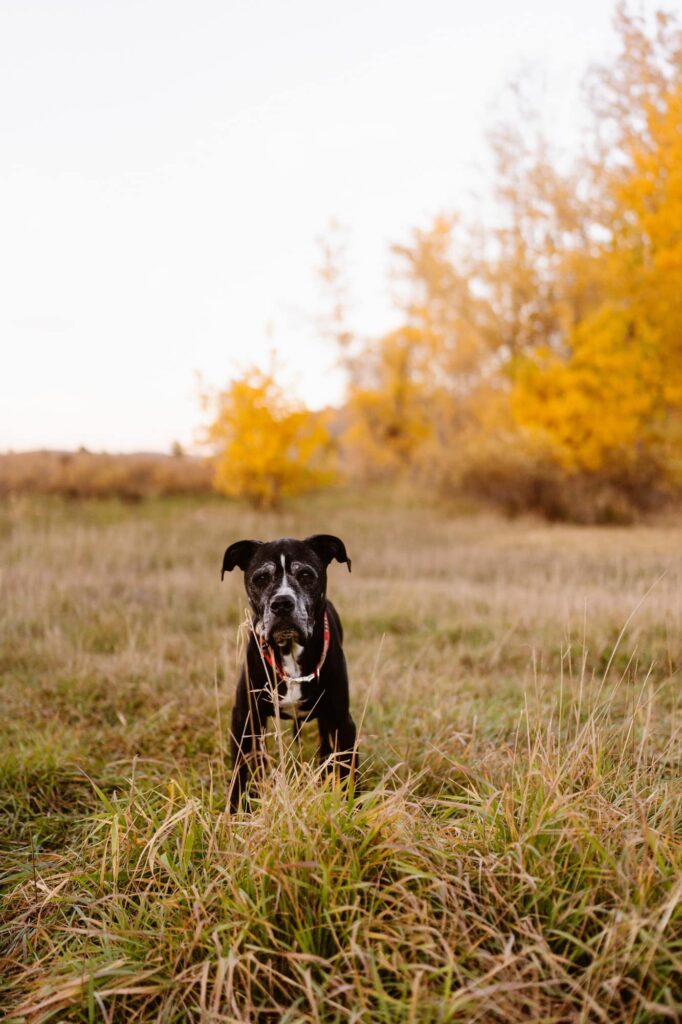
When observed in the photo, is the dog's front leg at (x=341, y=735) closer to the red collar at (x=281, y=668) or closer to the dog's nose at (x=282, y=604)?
the red collar at (x=281, y=668)

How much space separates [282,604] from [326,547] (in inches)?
28.0

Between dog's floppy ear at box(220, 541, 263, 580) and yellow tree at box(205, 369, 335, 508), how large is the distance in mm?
14451

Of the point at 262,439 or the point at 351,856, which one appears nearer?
the point at 351,856

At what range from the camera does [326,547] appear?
12.7 ft

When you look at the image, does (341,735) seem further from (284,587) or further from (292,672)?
(284,587)

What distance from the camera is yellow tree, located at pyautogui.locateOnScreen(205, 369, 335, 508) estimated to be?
18.4 m

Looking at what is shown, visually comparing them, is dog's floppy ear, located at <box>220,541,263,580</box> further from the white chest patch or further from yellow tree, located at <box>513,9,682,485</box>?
yellow tree, located at <box>513,9,682,485</box>

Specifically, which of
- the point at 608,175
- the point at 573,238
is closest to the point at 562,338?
the point at 573,238

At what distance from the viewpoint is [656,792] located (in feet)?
8.70

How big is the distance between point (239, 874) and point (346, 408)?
26.9 metres

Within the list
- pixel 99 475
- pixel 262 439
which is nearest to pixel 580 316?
pixel 262 439

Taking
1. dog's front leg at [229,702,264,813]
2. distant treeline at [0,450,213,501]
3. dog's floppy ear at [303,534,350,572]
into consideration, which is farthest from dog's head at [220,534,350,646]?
distant treeline at [0,450,213,501]


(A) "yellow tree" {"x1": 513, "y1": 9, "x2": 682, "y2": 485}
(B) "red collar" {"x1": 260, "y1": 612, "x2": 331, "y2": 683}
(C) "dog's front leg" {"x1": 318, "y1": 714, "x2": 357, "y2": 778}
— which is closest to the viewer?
(B) "red collar" {"x1": 260, "y1": 612, "x2": 331, "y2": 683}

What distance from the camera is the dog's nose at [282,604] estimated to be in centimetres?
323
